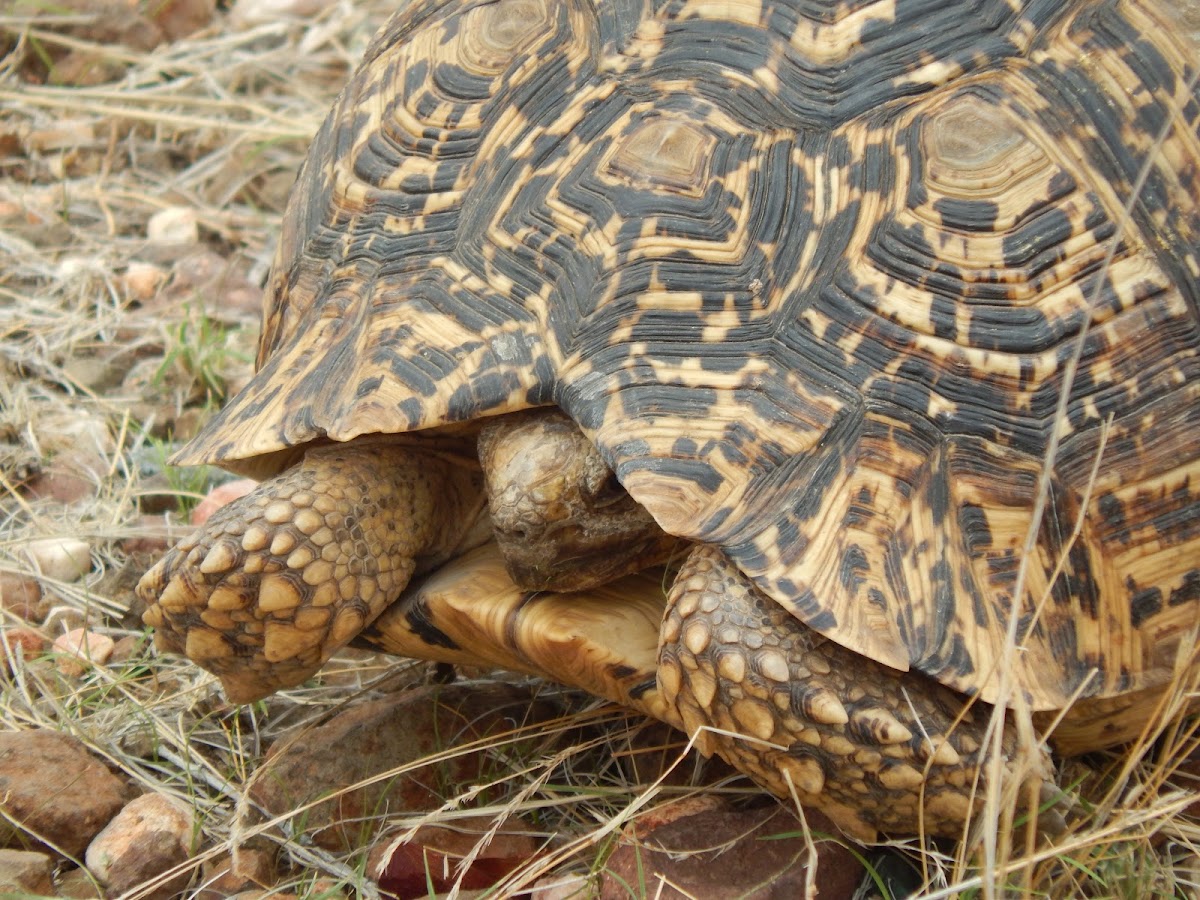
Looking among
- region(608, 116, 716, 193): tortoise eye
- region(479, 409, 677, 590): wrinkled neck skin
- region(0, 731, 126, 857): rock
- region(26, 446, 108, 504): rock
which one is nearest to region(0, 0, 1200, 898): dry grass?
region(26, 446, 108, 504): rock

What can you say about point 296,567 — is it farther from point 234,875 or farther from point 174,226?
point 174,226

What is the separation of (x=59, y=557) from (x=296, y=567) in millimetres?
1126

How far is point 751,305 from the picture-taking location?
2.06 m

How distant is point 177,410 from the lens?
3592mm

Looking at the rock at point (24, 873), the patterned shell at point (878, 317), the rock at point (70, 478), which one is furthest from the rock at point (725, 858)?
the rock at point (70, 478)

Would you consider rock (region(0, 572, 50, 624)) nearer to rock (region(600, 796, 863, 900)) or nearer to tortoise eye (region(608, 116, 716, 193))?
rock (region(600, 796, 863, 900))

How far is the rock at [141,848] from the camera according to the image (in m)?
2.19

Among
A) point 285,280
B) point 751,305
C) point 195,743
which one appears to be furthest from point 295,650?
point 751,305

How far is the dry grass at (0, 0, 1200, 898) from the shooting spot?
2.12 metres

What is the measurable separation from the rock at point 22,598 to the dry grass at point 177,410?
25 mm

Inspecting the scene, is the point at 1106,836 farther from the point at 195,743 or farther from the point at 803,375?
the point at 195,743

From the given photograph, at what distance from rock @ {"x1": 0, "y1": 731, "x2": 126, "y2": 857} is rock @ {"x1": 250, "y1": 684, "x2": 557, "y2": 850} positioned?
261 mm

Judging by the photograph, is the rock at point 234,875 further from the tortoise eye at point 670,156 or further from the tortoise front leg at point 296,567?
the tortoise eye at point 670,156

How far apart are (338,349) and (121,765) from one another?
87cm
